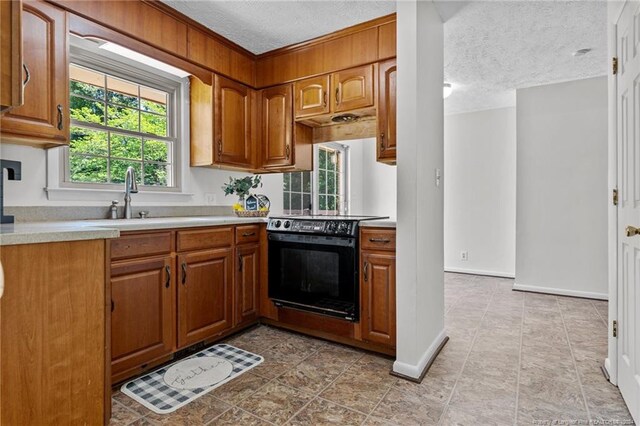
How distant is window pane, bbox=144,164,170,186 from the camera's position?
2.83m

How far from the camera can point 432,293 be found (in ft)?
Result: 7.79

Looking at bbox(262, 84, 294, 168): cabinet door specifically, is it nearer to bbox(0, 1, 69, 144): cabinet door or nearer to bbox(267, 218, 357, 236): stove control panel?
bbox(267, 218, 357, 236): stove control panel

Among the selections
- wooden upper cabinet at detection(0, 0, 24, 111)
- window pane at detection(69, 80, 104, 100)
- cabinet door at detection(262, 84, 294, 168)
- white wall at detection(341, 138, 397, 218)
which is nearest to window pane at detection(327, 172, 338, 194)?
white wall at detection(341, 138, 397, 218)

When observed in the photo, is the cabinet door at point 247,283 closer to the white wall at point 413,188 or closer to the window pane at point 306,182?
the white wall at point 413,188

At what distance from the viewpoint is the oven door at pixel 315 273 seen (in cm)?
244

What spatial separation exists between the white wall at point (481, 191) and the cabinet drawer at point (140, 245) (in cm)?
432

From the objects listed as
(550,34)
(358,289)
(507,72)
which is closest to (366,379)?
(358,289)

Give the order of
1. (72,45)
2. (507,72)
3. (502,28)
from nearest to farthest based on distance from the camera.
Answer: (72,45), (502,28), (507,72)

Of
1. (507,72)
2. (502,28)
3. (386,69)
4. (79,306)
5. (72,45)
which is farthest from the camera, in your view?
(507,72)

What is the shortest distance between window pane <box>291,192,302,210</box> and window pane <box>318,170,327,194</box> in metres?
0.63

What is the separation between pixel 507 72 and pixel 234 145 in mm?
2992

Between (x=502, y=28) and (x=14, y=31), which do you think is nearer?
(x=14, y=31)

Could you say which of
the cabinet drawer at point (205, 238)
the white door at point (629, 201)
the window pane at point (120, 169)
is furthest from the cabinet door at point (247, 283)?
the white door at point (629, 201)

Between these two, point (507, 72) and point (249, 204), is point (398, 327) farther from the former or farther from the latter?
point (507, 72)
